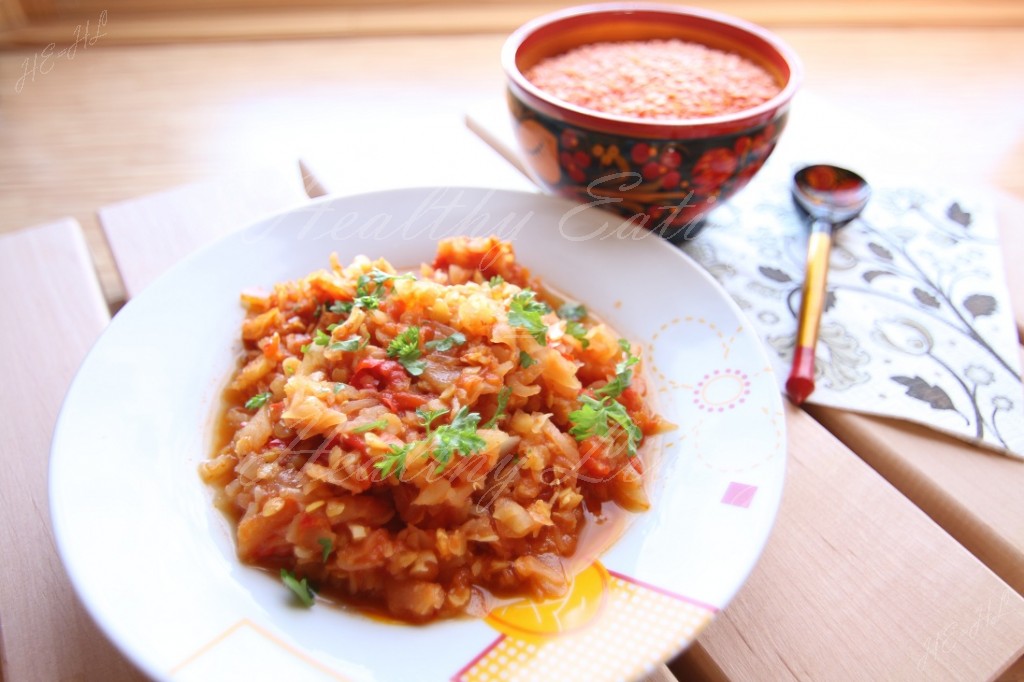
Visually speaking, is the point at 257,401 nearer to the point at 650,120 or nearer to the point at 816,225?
the point at 650,120

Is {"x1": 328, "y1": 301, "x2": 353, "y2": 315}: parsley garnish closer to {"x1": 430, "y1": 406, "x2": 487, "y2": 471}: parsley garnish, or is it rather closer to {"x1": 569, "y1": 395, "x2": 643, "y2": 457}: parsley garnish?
{"x1": 430, "y1": 406, "x2": 487, "y2": 471}: parsley garnish

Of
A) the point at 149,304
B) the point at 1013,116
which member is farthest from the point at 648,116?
the point at 1013,116

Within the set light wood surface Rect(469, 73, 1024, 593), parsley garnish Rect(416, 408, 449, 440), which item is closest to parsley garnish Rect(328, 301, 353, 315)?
parsley garnish Rect(416, 408, 449, 440)

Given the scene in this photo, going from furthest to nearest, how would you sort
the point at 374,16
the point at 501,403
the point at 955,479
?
the point at 374,16
the point at 955,479
the point at 501,403

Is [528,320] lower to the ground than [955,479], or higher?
higher

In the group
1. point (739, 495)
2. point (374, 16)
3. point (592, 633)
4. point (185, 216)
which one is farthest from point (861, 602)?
point (374, 16)

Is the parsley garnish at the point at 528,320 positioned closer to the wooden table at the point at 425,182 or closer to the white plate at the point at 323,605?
the white plate at the point at 323,605

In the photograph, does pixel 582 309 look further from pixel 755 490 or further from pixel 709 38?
pixel 709 38
